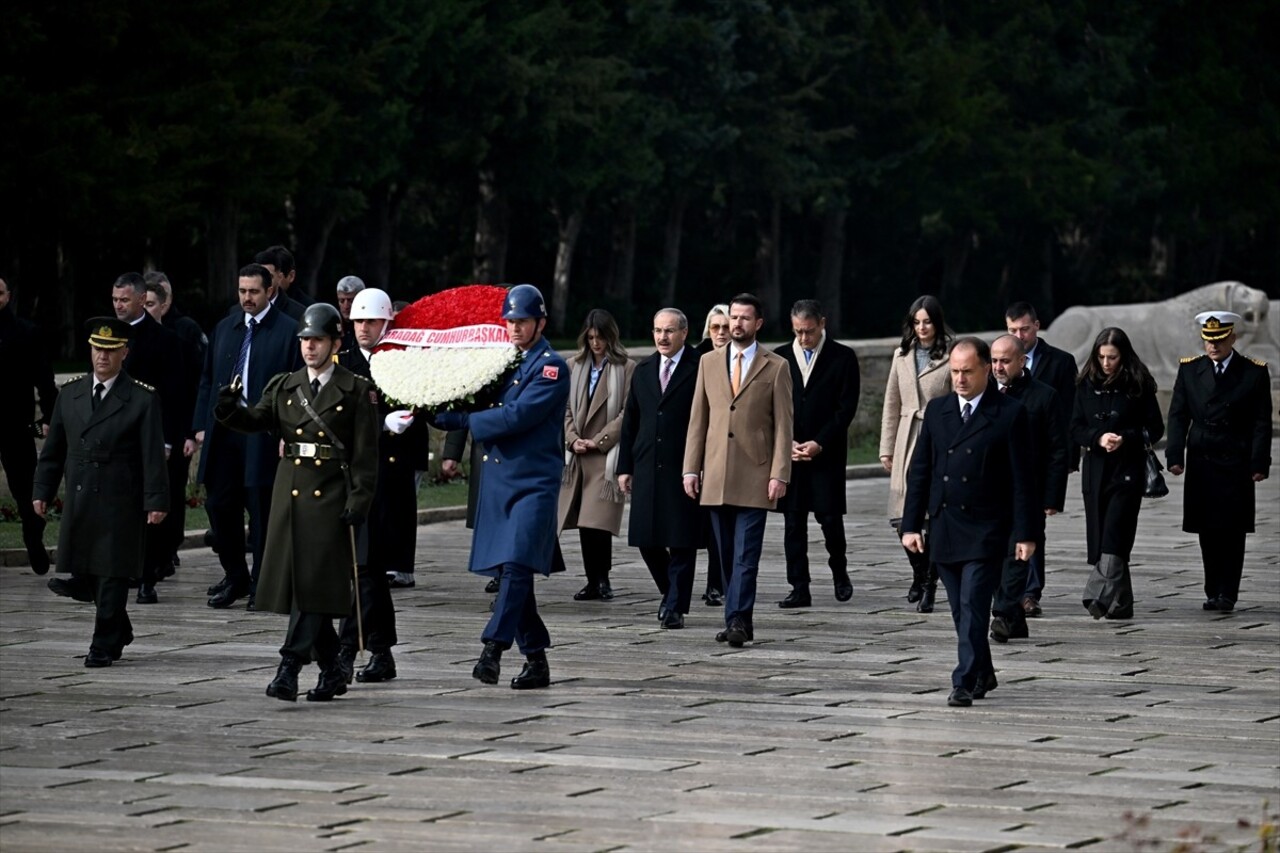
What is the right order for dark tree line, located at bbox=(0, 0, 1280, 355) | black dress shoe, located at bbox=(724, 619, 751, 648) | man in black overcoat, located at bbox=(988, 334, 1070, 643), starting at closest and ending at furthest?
man in black overcoat, located at bbox=(988, 334, 1070, 643) < black dress shoe, located at bbox=(724, 619, 751, 648) < dark tree line, located at bbox=(0, 0, 1280, 355)

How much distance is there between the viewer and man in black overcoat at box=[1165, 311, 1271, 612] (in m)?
14.5

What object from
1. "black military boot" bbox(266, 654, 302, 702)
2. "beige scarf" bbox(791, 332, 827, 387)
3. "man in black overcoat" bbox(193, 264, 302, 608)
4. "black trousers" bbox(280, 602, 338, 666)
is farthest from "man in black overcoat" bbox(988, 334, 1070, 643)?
"man in black overcoat" bbox(193, 264, 302, 608)

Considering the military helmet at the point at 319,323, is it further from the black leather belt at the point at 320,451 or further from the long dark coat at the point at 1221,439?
the long dark coat at the point at 1221,439

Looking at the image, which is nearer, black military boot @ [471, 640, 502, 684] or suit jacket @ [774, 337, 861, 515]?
black military boot @ [471, 640, 502, 684]

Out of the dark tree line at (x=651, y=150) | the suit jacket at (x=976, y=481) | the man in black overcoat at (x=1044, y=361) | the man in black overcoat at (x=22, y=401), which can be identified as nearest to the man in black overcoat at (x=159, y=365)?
the man in black overcoat at (x=22, y=401)

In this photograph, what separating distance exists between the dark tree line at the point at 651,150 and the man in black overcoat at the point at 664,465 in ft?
70.5

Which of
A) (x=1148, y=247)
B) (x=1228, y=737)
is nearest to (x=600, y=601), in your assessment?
(x=1228, y=737)

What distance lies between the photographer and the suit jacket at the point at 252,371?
13672 mm

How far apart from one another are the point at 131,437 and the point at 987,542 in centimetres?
412

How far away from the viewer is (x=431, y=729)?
32.6 ft

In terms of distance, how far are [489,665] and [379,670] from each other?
524 millimetres

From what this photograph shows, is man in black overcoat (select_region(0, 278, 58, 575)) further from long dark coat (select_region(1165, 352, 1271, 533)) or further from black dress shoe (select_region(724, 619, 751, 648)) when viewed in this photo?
long dark coat (select_region(1165, 352, 1271, 533))

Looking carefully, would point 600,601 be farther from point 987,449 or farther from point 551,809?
point 551,809

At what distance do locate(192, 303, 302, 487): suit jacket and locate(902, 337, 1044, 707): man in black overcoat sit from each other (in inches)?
159
